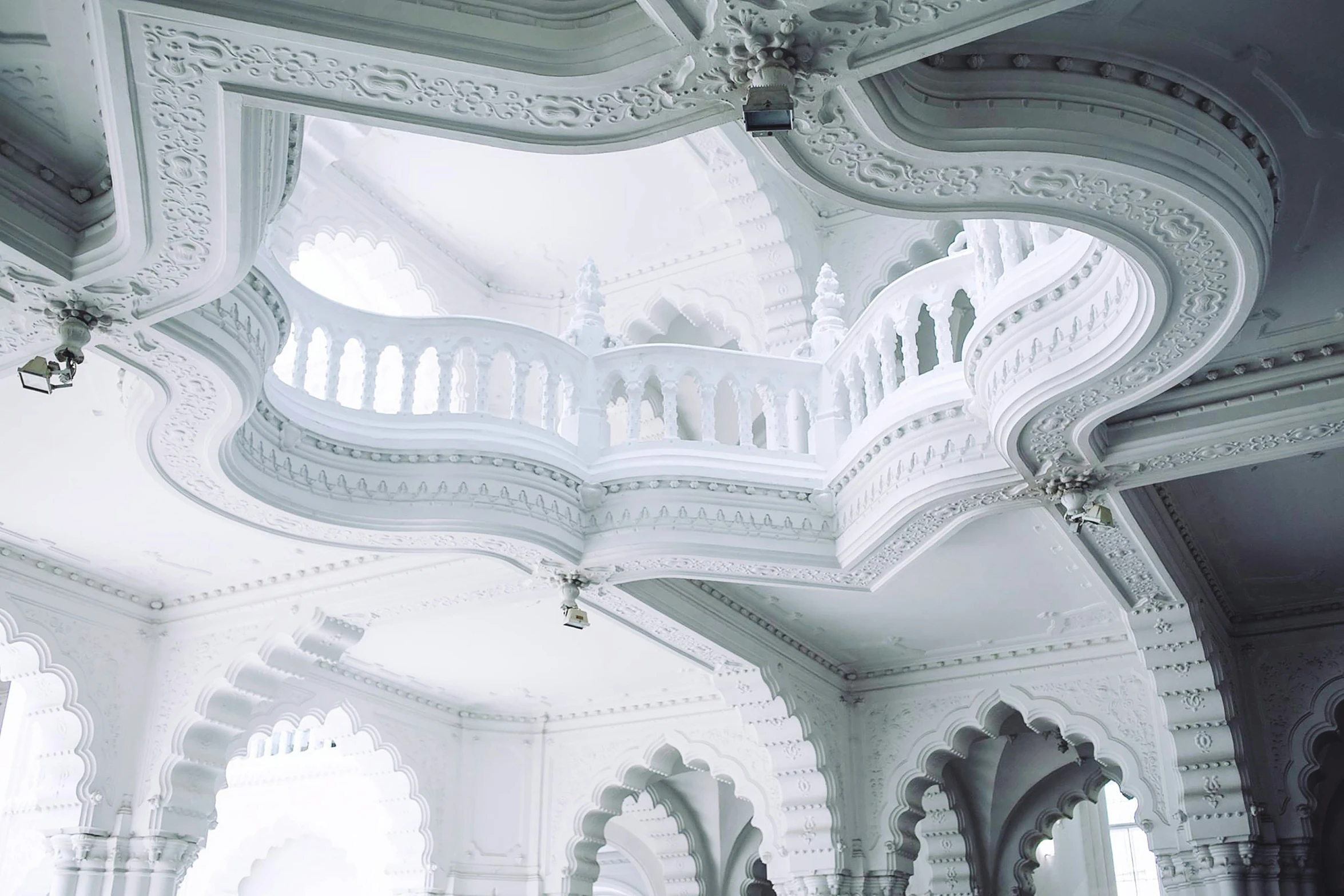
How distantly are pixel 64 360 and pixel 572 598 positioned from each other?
325 centimetres

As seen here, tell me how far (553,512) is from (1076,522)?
9.33 ft

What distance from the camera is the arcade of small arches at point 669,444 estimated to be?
12.2 feet

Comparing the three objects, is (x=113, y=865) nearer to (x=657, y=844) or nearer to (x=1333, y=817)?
(x=657, y=844)

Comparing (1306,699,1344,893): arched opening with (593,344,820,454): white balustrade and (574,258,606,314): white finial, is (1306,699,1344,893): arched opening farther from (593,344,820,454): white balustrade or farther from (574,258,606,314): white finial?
(574,258,606,314): white finial

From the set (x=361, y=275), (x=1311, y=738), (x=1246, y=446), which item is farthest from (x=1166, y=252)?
(x=361, y=275)

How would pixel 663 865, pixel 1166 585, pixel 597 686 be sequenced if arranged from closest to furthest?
pixel 1166 585, pixel 597 686, pixel 663 865

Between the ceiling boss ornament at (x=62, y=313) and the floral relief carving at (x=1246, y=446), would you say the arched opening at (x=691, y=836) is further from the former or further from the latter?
the ceiling boss ornament at (x=62, y=313)

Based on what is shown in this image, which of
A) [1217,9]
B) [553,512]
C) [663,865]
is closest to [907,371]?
[553,512]

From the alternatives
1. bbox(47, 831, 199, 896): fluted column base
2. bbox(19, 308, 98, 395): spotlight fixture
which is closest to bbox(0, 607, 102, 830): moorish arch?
bbox(47, 831, 199, 896): fluted column base

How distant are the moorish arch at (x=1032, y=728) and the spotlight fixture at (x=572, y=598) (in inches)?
145

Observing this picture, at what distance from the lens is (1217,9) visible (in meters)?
3.80

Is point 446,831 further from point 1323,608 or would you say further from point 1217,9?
point 1217,9

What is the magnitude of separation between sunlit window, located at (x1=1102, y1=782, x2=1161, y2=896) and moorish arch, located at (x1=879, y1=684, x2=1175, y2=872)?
5.47 metres

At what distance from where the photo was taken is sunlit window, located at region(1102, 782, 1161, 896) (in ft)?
46.2
